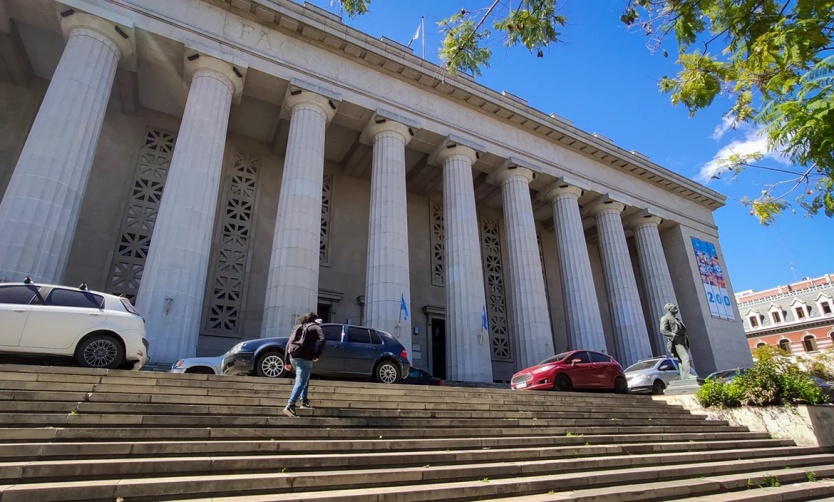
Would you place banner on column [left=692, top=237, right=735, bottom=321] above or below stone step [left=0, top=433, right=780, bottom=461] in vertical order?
above

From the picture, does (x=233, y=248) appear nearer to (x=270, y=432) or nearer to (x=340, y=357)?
(x=340, y=357)

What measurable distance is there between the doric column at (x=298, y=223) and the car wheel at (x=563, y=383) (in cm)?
773

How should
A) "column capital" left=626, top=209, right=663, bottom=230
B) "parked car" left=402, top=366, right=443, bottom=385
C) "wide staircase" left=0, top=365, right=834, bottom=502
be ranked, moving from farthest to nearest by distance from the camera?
"column capital" left=626, top=209, right=663, bottom=230 < "parked car" left=402, top=366, right=443, bottom=385 < "wide staircase" left=0, top=365, right=834, bottom=502

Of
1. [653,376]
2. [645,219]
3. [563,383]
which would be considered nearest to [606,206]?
[645,219]

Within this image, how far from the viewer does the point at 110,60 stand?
14414 millimetres

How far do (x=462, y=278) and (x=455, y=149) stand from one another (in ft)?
20.0

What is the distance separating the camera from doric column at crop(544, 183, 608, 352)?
20.6 meters

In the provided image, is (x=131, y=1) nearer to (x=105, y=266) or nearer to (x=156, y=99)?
(x=156, y=99)

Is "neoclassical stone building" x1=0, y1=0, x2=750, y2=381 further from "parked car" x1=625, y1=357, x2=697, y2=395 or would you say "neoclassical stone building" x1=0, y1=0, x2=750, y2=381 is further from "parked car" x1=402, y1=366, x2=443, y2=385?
"parked car" x1=625, y1=357, x2=697, y2=395

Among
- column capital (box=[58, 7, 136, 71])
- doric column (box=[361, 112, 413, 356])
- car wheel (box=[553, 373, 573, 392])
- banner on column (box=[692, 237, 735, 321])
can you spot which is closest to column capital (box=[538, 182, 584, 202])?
doric column (box=[361, 112, 413, 356])

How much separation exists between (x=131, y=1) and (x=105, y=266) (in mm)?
9170

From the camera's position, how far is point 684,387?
1275cm

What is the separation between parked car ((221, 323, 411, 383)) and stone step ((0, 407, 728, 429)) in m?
2.82

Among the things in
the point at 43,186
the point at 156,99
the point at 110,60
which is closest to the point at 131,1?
the point at 110,60
